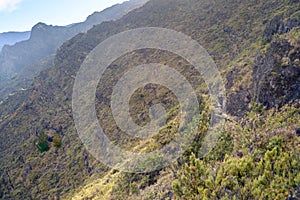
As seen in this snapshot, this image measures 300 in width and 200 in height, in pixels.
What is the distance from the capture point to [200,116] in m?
30.3

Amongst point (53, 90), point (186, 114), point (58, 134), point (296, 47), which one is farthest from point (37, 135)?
point (296, 47)

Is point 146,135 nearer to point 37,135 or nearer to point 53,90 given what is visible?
point 37,135

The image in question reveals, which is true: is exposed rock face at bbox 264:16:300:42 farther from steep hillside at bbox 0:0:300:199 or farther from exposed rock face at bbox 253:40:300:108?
exposed rock face at bbox 253:40:300:108

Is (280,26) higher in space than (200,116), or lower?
higher

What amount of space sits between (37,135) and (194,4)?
59.0 meters

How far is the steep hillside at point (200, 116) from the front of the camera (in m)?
18.8

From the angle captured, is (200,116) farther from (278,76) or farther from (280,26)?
(280,26)

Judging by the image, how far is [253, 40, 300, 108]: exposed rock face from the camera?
23641 mm

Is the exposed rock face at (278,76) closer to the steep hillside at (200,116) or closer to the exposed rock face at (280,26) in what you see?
the steep hillside at (200,116)

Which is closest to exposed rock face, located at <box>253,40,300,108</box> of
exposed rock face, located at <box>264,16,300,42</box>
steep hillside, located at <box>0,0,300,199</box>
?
steep hillside, located at <box>0,0,300,199</box>

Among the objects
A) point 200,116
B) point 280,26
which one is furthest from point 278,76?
point 280,26

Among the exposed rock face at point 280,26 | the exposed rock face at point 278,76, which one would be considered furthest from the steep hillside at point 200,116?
the exposed rock face at point 280,26

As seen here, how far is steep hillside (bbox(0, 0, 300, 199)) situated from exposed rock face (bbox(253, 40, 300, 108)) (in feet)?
0.32

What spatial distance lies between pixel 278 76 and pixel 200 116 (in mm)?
8964
